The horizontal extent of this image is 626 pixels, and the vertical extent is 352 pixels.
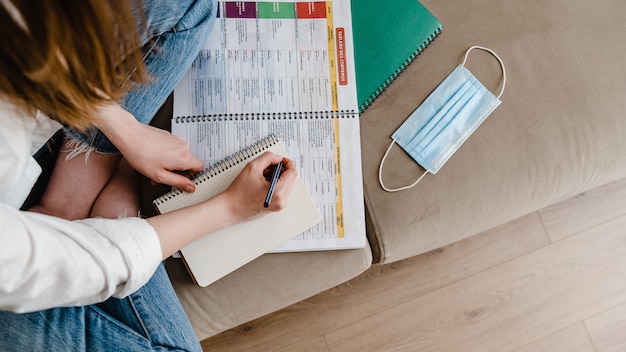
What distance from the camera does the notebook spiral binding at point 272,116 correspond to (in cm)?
93

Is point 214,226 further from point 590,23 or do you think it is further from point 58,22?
point 590,23

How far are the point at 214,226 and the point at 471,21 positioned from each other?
24.0 inches

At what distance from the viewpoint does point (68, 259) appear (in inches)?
24.5

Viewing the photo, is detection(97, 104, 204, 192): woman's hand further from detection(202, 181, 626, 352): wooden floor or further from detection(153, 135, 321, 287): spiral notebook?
detection(202, 181, 626, 352): wooden floor

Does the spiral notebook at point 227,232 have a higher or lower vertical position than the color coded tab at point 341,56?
lower

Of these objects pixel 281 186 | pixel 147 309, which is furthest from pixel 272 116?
pixel 147 309

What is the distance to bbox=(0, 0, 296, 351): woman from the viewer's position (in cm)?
54

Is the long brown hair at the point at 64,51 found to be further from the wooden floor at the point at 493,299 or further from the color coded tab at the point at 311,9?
the wooden floor at the point at 493,299

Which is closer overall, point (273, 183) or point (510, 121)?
point (273, 183)

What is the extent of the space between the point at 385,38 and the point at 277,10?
0.21 metres

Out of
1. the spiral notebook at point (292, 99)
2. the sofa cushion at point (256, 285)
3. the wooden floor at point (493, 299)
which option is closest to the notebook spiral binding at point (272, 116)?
the spiral notebook at point (292, 99)

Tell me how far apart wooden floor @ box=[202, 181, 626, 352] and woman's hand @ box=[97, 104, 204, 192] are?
506 millimetres

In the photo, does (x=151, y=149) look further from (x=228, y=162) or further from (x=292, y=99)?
(x=292, y=99)

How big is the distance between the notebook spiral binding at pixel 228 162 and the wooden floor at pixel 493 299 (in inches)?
18.9
